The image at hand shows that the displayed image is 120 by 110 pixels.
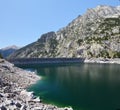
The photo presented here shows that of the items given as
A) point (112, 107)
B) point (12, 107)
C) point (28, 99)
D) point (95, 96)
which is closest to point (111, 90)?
point (95, 96)

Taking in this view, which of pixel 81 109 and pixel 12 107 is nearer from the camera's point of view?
pixel 12 107

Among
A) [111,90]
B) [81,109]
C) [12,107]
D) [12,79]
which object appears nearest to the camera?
[12,107]

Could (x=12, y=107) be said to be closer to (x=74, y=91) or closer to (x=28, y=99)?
(x=28, y=99)

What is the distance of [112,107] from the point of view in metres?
54.8

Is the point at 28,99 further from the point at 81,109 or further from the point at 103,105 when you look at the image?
the point at 103,105

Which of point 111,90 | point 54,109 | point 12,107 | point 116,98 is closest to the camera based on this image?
point 12,107

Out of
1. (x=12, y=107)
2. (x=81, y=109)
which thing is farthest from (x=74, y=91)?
(x=12, y=107)

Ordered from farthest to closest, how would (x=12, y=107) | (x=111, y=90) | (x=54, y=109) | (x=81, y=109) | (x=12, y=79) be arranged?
(x=12, y=79)
(x=111, y=90)
(x=81, y=109)
(x=54, y=109)
(x=12, y=107)

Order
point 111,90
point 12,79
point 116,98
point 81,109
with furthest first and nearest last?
point 12,79 < point 111,90 < point 116,98 < point 81,109

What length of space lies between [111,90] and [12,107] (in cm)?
3998

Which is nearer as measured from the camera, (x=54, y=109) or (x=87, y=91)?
(x=54, y=109)

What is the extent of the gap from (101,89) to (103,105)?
21965 mm

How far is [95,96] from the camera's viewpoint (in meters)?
68.0

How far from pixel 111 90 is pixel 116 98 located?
1222cm
